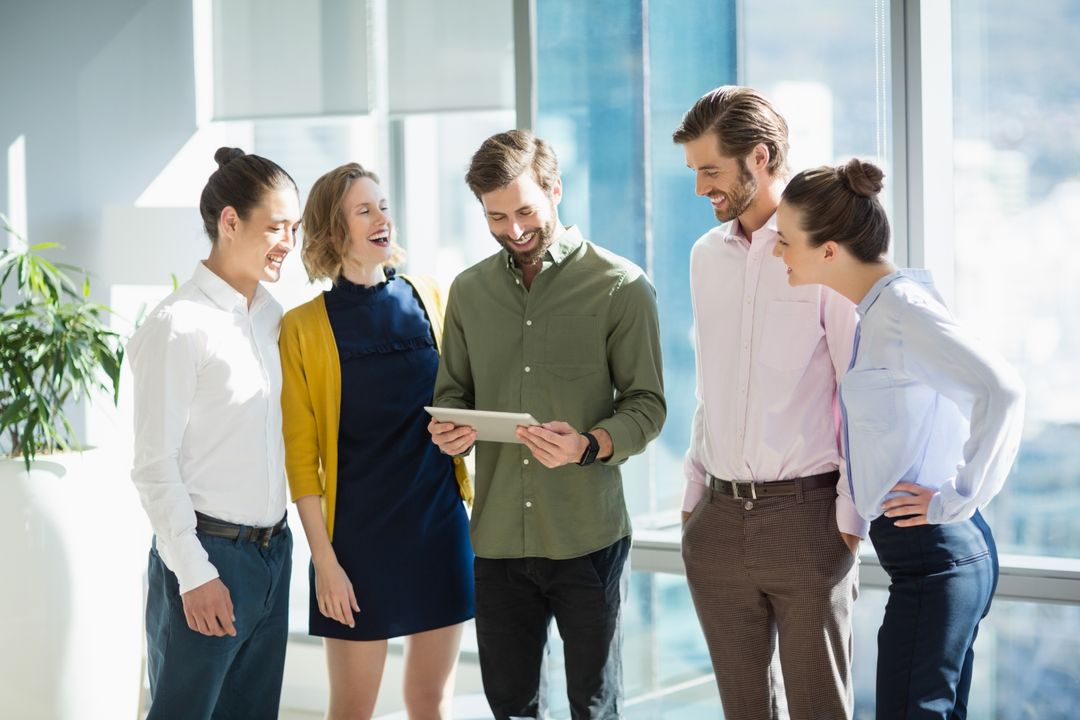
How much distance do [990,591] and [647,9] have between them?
213cm

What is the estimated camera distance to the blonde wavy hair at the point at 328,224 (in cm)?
253

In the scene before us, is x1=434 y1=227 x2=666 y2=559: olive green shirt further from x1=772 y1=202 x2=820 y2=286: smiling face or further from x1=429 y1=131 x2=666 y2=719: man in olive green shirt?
x1=772 y1=202 x2=820 y2=286: smiling face

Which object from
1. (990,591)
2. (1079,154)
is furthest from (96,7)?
(990,591)

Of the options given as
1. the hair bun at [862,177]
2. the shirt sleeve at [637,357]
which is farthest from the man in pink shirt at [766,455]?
the hair bun at [862,177]

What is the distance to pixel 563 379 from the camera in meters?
2.39

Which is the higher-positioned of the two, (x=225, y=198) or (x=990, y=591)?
(x=225, y=198)

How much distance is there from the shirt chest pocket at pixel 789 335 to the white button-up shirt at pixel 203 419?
1.06m

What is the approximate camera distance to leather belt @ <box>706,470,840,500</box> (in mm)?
2240

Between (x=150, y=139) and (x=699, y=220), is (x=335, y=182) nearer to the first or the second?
(x=699, y=220)

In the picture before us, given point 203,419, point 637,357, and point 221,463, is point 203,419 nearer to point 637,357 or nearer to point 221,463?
point 221,463

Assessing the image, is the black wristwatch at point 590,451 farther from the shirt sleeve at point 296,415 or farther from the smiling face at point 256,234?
the smiling face at point 256,234

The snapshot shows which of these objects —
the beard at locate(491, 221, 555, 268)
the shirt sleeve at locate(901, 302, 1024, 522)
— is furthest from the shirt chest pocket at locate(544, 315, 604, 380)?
the shirt sleeve at locate(901, 302, 1024, 522)

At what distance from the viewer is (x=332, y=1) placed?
4121mm

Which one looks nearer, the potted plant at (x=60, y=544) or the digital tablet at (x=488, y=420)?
the digital tablet at (x=488, y=420)
